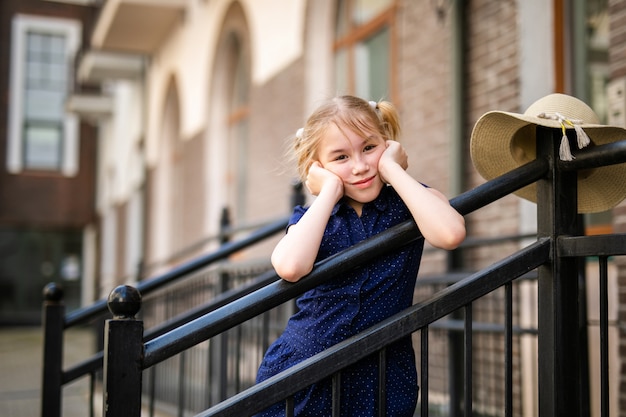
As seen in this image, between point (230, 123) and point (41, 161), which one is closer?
point (230, 123)

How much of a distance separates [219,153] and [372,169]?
834 centimetres

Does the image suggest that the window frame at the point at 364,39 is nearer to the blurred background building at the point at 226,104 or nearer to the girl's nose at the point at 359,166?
the blurred background building at the point at 226,104

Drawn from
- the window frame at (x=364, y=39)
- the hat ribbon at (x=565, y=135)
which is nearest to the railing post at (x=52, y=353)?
the hat ribbon at (x=565, y=135)

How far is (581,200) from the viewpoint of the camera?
86.5 inches

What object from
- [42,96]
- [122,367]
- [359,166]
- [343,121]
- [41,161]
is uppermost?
[42,96]

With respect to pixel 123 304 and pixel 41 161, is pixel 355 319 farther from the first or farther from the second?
pixel 41 161

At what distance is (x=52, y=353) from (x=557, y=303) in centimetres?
247

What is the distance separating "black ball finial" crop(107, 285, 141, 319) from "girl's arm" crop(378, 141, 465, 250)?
0.71m

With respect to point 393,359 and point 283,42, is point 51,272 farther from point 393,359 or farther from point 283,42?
point 393,359

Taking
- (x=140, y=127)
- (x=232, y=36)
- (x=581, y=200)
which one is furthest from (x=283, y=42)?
(x=140, y=127)

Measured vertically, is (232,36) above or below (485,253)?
above

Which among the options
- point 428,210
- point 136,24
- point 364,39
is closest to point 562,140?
point 428,210

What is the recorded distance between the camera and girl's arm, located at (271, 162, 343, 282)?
188 centimetres

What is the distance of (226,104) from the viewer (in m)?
10.2
